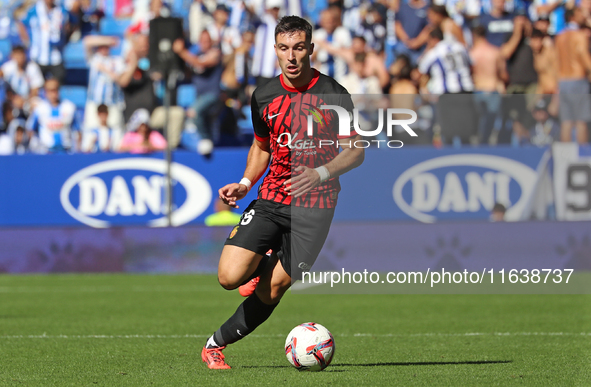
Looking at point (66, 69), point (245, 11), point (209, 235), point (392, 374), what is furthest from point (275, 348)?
point (66, 69)

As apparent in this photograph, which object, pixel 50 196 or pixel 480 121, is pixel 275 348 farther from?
pixel 50 196

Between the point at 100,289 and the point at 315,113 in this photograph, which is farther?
the point at 100,289

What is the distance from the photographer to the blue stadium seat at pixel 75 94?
668 inches

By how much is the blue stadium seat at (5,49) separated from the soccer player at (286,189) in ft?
45.0

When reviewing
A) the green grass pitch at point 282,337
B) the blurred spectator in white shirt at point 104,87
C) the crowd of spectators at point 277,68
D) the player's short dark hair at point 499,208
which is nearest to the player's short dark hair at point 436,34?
the crowd of spectators at point 277,68

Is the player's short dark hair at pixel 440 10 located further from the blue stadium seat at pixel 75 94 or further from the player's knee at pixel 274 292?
the player's knee at pixel 274 292

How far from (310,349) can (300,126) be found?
4.57 ft

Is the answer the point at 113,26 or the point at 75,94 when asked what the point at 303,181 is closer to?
the point at 75,94

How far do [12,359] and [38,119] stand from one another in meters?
9.88

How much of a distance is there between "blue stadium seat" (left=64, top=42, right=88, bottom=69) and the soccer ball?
13073 millimetres

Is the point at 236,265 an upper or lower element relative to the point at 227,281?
upper

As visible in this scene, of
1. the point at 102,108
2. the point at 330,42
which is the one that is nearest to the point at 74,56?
the point at 102,108

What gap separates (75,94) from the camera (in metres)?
17.1

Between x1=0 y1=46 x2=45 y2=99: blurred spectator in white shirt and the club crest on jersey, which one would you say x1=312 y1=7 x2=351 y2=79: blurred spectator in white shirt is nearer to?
x1=0 y1=46 x2=45 y2=99: blurred spectator in white shirt
